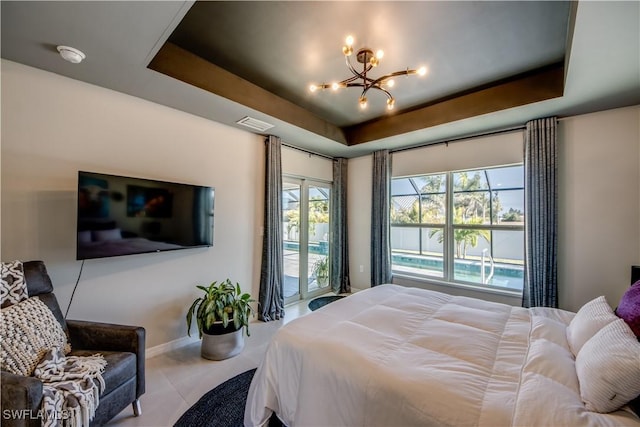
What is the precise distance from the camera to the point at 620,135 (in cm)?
279

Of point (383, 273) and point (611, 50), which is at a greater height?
point (611, 50)

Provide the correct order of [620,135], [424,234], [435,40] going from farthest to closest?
[424,234], [620,135], [435,40]

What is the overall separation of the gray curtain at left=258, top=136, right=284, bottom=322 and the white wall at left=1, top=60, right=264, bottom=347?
339 millimetres

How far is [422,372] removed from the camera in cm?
128

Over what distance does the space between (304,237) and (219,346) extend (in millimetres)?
2197

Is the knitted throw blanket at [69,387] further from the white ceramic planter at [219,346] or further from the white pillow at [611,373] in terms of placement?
the white pillow at [611,373]

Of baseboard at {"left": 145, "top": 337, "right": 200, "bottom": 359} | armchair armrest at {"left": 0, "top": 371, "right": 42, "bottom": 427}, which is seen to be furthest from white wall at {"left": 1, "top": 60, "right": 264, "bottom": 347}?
armchair armrest at {"left": 0, "top": 371, "right": 42, "bottom": 427}

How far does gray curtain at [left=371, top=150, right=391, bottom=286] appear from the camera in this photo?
14.5ft

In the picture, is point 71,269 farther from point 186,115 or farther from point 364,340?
point 364,340

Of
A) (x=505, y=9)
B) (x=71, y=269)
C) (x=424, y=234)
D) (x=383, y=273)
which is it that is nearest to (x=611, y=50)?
(x=505, y=9)

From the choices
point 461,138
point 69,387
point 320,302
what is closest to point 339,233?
point 320,302

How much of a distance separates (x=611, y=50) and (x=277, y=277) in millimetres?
3803

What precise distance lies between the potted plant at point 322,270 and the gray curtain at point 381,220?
87cm

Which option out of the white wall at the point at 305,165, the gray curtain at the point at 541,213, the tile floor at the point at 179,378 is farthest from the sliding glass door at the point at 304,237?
the gray curtain at the point at 541,213
